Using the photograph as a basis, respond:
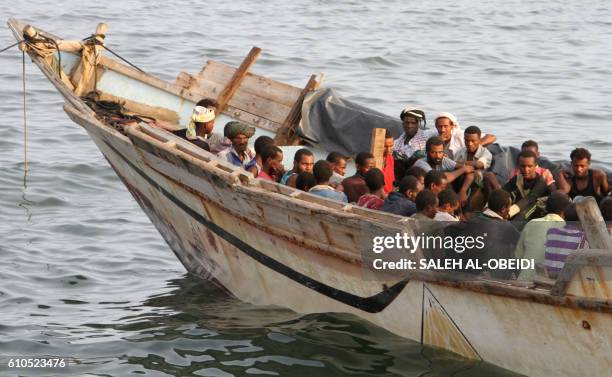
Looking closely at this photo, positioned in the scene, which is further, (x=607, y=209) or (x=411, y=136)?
(x=411, y=136)

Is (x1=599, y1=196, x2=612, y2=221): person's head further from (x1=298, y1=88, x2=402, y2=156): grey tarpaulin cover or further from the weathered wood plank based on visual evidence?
the weathered wood plank

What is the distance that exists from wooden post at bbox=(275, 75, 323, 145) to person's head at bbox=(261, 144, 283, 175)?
2.05 meters

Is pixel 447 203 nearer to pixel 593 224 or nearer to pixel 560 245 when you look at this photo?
pixel 560 245

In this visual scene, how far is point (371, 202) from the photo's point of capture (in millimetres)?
8383

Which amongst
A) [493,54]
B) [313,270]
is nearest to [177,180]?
[313,270]

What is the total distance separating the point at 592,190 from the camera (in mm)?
8961

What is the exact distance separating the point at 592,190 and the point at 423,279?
2024 mm

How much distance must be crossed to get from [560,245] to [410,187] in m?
1.51

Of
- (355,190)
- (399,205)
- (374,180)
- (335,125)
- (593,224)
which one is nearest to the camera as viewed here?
(593,224)

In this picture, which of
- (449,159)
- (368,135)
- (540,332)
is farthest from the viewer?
(368,135)

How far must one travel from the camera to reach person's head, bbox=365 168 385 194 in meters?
8.56

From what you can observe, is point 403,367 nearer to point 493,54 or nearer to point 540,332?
point 540,332

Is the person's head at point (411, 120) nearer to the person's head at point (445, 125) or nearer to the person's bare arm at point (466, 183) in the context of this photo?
the person's head at point (445, 125)

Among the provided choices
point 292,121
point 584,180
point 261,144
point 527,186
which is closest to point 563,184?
point 584,180
